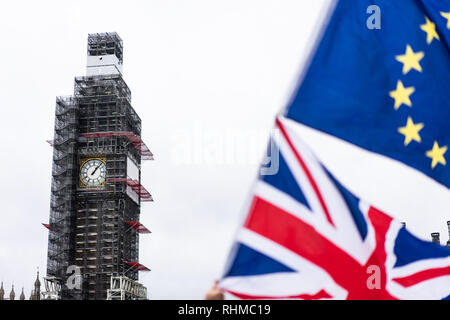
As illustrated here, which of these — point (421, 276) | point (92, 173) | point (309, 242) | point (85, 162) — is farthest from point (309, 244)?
point (85, 162)

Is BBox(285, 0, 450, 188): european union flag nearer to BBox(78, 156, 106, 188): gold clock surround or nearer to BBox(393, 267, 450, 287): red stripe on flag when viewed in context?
BBox(393, 267, 450, 287): red stripe on flag

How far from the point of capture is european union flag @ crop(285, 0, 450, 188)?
486 centimetres

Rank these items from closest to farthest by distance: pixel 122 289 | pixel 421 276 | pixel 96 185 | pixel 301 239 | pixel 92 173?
pixel 301 239
pixel 421 276
pixel 122 289
pixel 96 185
pixel 92 173

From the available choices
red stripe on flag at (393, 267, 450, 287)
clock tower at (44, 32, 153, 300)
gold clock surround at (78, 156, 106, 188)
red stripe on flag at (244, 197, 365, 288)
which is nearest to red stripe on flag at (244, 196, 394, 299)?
red stripe on flag at (244, 197, 365, 288)

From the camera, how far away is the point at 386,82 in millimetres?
5184

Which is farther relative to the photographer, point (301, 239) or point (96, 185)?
point (96, 185)

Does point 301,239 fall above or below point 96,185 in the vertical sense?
below

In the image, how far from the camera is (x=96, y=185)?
9762 cm

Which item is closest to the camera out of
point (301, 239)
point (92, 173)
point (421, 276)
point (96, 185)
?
point (301, 239)

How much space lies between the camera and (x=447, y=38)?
218 inches

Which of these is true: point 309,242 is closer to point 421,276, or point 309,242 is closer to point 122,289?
point 421,276

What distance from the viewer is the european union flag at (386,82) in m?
4.86

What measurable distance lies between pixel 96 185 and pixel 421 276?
310ft

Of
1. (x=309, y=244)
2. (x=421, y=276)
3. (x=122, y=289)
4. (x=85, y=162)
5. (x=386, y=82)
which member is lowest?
(x=421, y=276)
